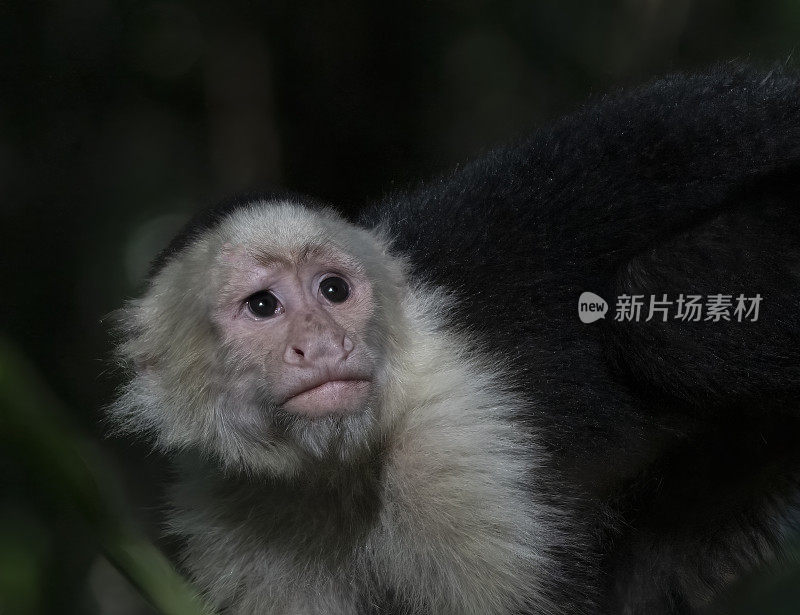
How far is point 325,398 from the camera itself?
157 cm

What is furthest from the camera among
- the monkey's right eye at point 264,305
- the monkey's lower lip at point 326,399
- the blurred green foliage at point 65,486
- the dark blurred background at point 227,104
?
the dark blurred background at point 227,104

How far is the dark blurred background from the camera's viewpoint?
269cm

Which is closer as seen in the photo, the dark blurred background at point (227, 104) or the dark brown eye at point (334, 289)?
the dark brown eye at point (334, 289)

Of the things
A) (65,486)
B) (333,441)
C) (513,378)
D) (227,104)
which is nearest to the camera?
(65,486)

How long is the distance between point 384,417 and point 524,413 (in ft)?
0.94

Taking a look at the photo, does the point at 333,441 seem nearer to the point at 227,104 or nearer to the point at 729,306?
the point at 729,306

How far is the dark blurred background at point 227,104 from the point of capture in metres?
2.69

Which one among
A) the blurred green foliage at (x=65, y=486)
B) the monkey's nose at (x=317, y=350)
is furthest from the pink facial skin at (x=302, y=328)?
the blurred green foliage at (x=65, y=486)

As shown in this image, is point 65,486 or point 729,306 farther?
point 729,306

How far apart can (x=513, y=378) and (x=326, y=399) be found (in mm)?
469

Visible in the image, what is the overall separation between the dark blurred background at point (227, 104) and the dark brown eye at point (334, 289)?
84 cm

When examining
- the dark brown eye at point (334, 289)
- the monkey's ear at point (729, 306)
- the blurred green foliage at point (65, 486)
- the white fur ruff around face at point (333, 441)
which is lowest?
the blurred green foliage at point (65, 486)

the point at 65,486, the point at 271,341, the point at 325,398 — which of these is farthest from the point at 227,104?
the point at 65,486

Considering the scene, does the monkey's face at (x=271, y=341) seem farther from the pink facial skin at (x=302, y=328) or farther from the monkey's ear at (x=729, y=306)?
the monkey's ear at (x=729, y=306)
